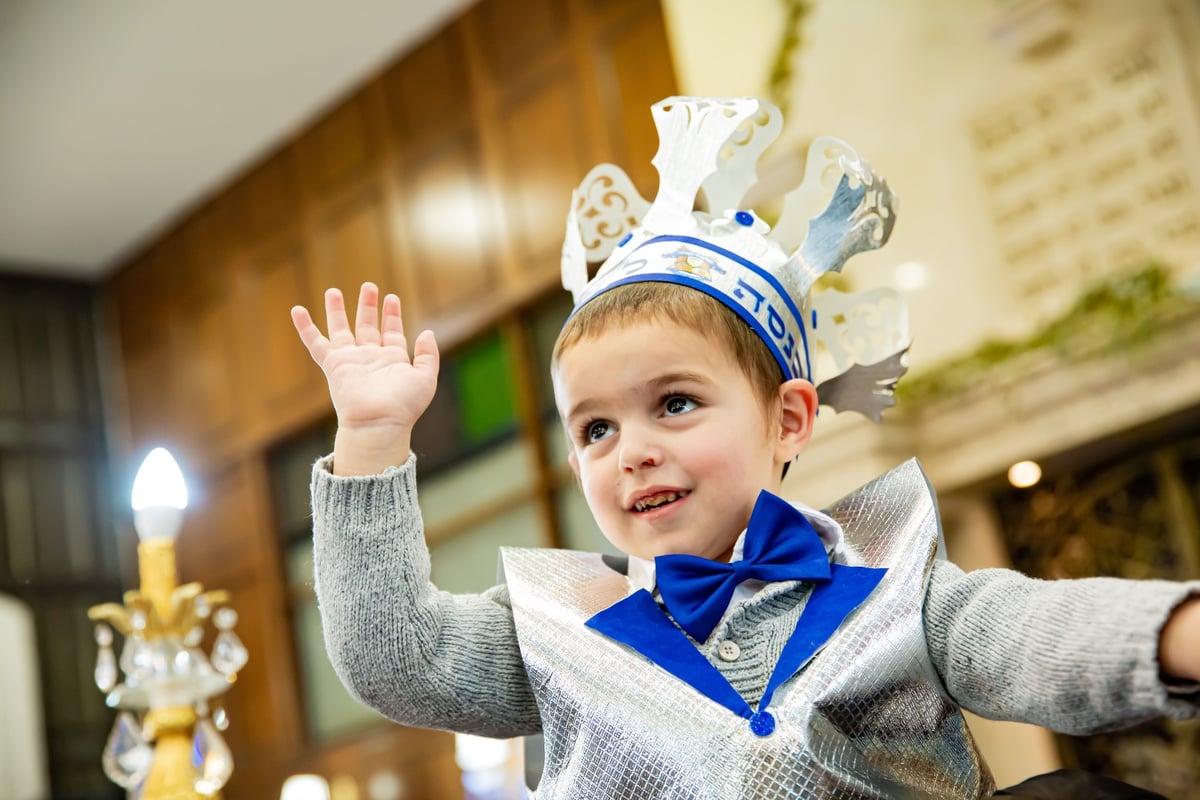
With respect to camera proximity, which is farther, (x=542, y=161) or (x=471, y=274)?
(x=471, y=274)

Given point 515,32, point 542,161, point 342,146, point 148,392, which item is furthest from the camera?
point 148,392

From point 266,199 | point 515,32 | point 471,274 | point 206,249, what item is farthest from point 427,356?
point 206,249

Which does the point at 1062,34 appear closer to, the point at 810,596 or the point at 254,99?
the point at 810,596

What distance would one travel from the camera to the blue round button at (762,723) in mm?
972

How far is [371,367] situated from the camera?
1079 mm

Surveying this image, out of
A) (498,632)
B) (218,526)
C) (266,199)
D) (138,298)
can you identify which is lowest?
(498,632)

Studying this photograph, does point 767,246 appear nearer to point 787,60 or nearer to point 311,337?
point 311,337

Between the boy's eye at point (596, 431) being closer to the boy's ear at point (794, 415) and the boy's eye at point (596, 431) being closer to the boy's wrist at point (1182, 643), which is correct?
the boy's ear at point (794, 415)

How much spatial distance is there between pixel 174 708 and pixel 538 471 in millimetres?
3503

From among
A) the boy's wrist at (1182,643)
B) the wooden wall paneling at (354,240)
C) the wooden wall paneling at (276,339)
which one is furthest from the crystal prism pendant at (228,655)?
the wooden wall paneling at (276,339)

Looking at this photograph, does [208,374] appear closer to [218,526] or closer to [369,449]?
[218,526]

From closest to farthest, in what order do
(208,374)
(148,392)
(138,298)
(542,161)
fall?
(542,161), (208,374), (148,392), (138,298)

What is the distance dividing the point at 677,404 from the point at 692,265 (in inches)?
5.3

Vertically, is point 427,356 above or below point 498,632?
above
